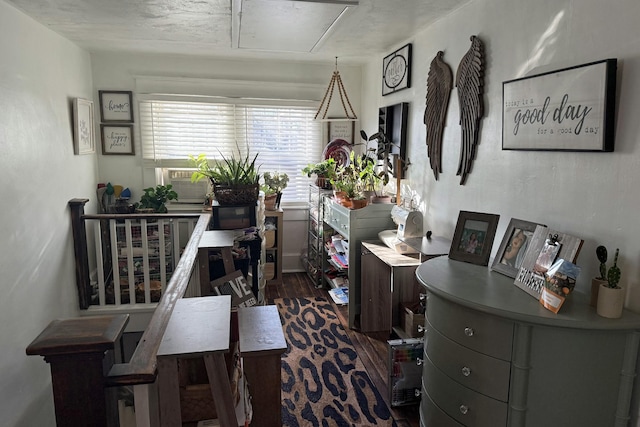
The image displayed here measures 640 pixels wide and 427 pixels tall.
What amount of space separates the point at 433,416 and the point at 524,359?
60cm

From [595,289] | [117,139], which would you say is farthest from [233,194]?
[117,139]

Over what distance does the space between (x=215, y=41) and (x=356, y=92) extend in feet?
5.64

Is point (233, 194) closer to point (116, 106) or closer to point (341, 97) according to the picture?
point (116, 106)

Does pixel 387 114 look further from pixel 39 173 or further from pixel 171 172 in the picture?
pixel 39 173

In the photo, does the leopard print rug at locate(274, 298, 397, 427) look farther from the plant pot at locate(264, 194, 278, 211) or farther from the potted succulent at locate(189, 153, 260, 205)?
the plant pot at locate(264, 194, 278, 211)

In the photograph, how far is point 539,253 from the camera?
182 cm

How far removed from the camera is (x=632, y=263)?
1569 mm

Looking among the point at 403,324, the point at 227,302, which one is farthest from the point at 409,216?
the point at 227,302

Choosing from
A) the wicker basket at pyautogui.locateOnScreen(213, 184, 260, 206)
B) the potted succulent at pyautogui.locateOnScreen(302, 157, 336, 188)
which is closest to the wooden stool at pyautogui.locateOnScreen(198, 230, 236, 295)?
the wicker basket at pyautogui.locateOnScreen(213, 184, 260, 206)

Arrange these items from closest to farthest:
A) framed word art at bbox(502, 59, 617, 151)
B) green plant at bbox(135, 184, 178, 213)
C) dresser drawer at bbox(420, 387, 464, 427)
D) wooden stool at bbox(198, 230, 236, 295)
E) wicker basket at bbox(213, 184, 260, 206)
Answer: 1. framed word art at bbox(502, 59, 617, 151)
2. dresser drawer at bbox(420, 387, 464, 427)
3. wooden stool at bbox(198, 230, 236, 295)
4. wicker basket at bbox(213, 184, 260, 206)
5. green plant at bbox(135, 184, 178, 213)

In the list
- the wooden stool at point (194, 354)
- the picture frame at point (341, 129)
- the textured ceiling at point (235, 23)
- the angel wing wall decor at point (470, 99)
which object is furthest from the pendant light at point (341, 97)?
the wooden stool at point (194, 354)

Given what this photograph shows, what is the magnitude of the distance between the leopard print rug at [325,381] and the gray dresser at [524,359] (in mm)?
693

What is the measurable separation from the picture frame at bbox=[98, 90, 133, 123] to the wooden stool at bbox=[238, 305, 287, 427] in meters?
3.68

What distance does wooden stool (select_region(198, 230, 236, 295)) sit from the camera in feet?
6.61
